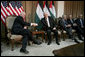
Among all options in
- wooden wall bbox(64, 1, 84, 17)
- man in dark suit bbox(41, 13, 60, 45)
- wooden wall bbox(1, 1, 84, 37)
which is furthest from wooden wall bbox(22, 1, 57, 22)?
wooden wall bbox(64, 1, 84, 17)

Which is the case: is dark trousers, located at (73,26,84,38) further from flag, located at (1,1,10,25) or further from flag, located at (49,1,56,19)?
flag, located at (1,1,10,25)

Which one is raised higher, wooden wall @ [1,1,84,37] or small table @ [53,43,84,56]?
wooden wall @ [1,1,84,37]

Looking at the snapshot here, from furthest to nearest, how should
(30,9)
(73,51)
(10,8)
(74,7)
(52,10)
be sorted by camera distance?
(74,7) → (52,10) → (30,9) → (10,8) → (73,51)

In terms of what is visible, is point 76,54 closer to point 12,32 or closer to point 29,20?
point 12,32

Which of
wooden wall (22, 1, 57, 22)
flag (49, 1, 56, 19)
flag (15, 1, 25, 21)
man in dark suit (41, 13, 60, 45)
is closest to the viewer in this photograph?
man in dark suit (41, 13, 60, 45)

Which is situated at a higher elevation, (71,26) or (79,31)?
(71,26)

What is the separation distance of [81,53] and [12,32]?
123 inches

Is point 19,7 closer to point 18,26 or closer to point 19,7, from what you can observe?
point 19,7

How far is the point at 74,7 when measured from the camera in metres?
7.07

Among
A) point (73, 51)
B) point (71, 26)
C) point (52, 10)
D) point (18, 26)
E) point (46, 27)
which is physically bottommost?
point (71, 26)

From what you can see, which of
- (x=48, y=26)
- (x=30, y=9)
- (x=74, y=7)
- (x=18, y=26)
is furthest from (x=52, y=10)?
(x=18, y=26)

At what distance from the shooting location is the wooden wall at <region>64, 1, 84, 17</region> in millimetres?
6656

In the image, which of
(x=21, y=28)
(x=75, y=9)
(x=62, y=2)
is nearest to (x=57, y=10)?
(x=62, y=2)

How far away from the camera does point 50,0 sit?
19.3ft
